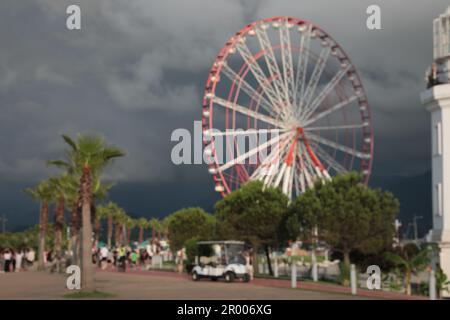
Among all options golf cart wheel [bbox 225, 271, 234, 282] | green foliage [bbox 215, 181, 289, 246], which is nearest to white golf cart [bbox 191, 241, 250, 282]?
golf cart wheel [bbox 225, 271, 234, 282]

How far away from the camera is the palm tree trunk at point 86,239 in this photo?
25.9 meters

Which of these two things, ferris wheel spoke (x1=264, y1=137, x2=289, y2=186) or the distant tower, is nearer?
the distant tower

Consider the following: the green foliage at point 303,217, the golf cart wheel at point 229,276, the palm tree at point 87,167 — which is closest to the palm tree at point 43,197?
the green foliage at point 303,217

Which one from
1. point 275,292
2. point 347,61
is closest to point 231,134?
point 347,61

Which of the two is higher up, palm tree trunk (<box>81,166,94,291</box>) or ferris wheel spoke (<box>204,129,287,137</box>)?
ferris wheel spoke (<box>204,129,287,137</box>)

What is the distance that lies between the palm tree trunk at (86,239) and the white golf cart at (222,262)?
980 centimetres

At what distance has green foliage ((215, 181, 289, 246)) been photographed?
47.3 meters

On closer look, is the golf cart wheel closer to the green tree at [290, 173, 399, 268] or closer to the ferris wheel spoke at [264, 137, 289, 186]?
the green tree at [290, 173, 399, 268]

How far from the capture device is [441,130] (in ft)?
136

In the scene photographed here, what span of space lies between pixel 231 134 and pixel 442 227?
1644 cm

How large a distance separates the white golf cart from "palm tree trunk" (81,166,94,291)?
32.2 ft

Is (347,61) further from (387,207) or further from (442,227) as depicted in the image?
(442,227)

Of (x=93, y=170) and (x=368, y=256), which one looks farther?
(x=368, y=256)
